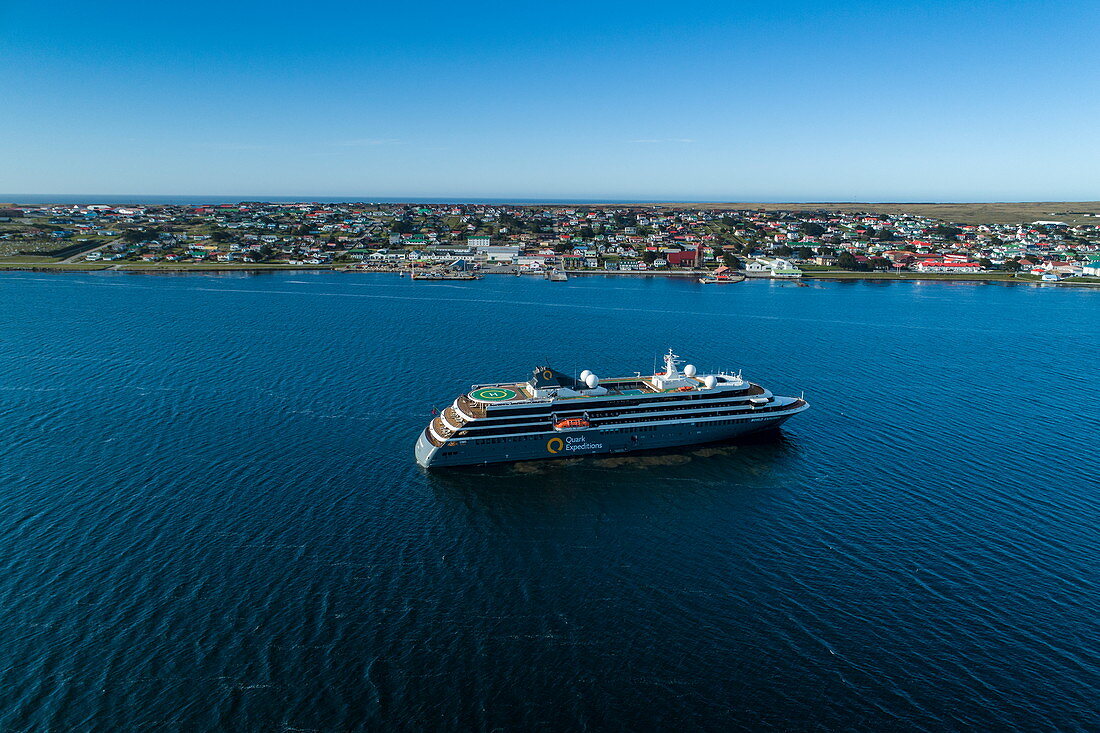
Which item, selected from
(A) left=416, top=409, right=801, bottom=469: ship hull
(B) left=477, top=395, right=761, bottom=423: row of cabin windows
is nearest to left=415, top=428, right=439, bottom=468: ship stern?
(A) left=416, top=409, right=801, bottom=469: ship hull

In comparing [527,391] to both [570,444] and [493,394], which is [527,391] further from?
[570,444]

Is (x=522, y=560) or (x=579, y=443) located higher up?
(x=579, y=443)

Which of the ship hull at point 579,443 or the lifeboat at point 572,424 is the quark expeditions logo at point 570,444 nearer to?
the ship hull at point 579,443

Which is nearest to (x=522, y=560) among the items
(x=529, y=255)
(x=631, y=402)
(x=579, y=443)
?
(x=579, y=443)

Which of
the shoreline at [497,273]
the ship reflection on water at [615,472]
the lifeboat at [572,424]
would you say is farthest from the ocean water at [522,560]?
the shoreline at [497,273]

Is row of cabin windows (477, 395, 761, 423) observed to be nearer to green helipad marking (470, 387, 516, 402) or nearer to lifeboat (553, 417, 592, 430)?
lifeboat (553, 417, 592, 430)

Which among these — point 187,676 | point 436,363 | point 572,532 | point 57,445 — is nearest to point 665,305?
point 436,363

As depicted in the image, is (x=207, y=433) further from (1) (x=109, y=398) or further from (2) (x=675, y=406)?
(2) (x=675, y=406)
